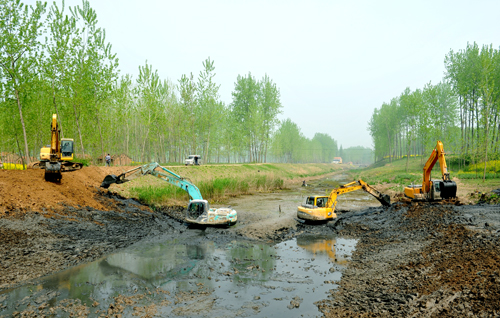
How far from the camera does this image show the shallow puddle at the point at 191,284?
28.6 ft

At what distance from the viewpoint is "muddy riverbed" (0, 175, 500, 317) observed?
8445 millimetres

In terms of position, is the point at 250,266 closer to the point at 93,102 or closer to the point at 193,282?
the point at 193,282

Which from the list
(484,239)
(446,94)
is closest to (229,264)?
(484,239)

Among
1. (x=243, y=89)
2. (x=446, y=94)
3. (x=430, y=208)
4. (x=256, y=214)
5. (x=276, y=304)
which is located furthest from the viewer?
(x=243, y=89)

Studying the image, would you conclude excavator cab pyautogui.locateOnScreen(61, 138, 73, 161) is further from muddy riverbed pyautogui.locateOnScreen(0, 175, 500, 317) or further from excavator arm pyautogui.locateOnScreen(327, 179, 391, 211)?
excavator arm pyautogui.locateOnScreen(327, 179, 391, 211)

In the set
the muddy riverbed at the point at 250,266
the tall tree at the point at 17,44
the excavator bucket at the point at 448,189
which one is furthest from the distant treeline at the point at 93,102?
the excavator bucket at the point at 448,189

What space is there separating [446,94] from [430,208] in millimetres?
53954

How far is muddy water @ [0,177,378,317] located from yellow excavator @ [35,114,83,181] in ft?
26.8

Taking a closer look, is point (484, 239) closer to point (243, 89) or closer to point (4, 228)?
point (4, 228)

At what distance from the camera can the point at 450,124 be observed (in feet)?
204

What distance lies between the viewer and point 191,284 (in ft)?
34.8

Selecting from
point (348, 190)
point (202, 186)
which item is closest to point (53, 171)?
point (202, 186)

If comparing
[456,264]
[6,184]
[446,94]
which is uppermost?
[446,94]

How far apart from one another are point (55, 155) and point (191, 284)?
13.5m
